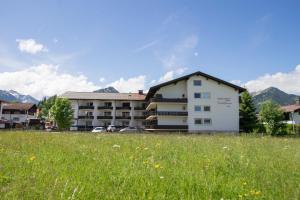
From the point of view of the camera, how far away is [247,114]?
6231 cm

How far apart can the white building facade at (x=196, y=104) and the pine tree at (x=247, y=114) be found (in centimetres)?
199

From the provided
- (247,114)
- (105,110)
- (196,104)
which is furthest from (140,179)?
(105,110)

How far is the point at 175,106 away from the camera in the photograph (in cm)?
6147

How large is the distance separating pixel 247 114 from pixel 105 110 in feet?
125

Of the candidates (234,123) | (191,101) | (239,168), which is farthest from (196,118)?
(239,168)

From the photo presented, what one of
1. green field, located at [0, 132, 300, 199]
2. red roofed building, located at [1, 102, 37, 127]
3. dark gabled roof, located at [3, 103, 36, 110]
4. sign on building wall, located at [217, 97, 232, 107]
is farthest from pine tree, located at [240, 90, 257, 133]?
dark gabled roof, located at [3, 103, 36, 110]

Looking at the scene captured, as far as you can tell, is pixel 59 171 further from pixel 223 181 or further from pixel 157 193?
pixel 223 181

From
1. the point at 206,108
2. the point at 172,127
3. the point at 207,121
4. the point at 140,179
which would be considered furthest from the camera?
the point at 206,108

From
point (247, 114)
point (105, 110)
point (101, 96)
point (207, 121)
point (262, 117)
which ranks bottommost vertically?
point (207, 121)

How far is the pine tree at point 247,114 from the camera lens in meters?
61.9

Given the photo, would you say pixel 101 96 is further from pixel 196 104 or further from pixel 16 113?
pixel 16 113

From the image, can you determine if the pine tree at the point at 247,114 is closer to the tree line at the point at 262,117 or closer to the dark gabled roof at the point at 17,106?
the tree line at the point at 262,117

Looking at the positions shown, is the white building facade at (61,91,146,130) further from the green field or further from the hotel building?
the green field

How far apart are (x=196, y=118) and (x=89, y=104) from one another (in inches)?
1357
